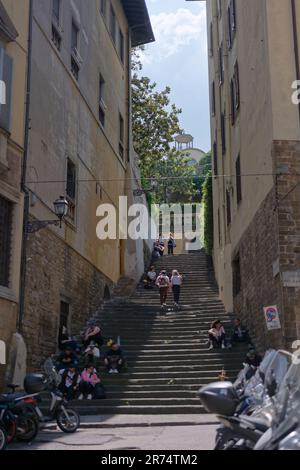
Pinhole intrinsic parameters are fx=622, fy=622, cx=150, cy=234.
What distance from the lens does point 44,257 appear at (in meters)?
15.7

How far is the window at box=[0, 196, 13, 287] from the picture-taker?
531 inches

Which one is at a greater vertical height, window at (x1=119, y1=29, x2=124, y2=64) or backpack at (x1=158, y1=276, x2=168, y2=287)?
window at (x1=119, y1=29, x2=124, y2=64)

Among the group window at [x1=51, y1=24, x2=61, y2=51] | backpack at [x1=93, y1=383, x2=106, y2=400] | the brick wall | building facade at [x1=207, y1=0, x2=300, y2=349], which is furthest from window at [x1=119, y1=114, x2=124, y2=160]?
backpack at [x1=93, y1=383, x2=106, y2=400]

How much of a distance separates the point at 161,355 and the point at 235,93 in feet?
30.6

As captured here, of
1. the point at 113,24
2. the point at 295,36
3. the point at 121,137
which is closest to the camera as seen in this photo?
the point at 295,36

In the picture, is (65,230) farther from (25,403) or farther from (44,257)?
(25,403)

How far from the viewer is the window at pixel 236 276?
20.4 m

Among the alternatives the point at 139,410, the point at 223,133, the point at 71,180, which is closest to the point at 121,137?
the point at 223,133

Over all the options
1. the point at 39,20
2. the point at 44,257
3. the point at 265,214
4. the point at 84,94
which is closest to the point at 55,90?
the point at 39,20

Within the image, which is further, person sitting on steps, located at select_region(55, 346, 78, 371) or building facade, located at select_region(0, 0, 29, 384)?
person sitting on steps, located at select_region(55, 346, 78, 371)

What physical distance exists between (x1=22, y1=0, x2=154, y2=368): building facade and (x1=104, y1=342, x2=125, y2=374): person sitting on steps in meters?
1.54

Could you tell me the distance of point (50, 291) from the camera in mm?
16172

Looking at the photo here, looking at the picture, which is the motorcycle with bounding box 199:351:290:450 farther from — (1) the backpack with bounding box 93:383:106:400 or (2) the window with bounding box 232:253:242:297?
(2) the window with bounding box 232:253:242:297

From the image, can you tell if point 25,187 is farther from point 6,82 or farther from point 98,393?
point 98,393
